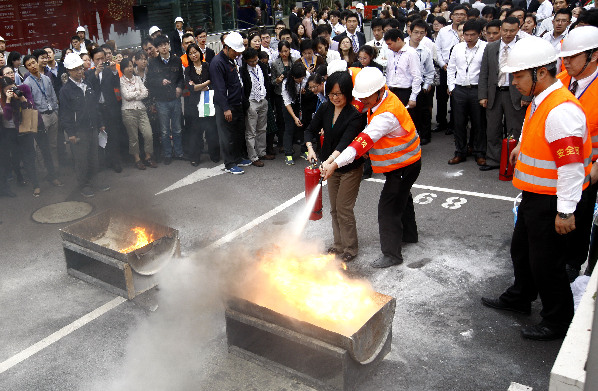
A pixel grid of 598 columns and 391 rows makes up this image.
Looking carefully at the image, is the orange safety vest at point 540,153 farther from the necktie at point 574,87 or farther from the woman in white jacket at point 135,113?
the woman in white jacket at point 135,113

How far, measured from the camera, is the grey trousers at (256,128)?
9.79m

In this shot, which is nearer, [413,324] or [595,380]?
[595,380]

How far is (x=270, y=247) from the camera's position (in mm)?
6453

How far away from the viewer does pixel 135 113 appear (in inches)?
383

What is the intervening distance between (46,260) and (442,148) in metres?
7.28

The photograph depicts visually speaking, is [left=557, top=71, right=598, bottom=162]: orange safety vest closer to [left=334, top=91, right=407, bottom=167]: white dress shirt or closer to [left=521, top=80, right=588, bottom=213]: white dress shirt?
[left=521, top=80, right=588, bottom=213]: white dress shirt

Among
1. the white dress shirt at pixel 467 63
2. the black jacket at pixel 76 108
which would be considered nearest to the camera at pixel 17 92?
the black jacket at pixel 76 108

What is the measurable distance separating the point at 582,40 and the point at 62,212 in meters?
7.15

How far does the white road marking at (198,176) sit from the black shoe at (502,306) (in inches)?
217

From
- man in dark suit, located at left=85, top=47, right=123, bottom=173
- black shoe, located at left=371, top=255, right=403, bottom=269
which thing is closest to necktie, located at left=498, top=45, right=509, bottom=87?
black shoe, located at left=371, top=255, right=403, bottom=269

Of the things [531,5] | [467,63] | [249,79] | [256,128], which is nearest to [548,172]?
[467,63]

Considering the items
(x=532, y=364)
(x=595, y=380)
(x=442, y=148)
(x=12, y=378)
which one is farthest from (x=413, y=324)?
(x=442, y=148)

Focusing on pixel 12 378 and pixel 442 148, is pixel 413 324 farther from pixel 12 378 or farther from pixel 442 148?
pixel 442 148

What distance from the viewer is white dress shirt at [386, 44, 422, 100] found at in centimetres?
955
